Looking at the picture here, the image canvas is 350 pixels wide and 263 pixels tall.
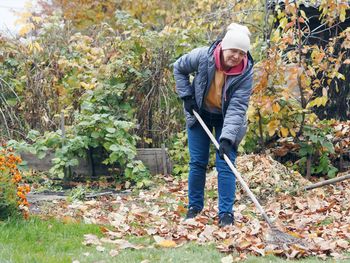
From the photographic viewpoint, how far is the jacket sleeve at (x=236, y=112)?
5.07 meters

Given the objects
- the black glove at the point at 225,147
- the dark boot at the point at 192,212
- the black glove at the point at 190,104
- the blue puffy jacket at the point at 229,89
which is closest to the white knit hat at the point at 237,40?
the blue puffy jacket at the point at 229,89

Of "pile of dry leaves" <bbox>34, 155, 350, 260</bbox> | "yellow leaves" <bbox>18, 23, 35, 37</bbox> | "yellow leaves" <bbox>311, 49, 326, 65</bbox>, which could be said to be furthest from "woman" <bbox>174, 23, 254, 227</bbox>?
"yellow leaves" <bbox>18, 23, 35, 37</bbox>

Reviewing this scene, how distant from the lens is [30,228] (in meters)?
4.86

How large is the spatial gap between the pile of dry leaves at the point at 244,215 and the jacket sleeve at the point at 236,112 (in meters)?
0.79

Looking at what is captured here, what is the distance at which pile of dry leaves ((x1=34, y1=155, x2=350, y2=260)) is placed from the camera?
4629mm

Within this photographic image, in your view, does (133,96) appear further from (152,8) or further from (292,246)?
(152,8)

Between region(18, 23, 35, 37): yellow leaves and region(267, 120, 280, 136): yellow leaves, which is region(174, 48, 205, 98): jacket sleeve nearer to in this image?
region(267, 120, 280, 136): yellow leaves

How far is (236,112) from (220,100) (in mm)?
299

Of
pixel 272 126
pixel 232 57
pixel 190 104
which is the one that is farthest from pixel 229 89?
pixel 272 126

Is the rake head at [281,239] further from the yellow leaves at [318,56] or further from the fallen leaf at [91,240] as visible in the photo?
the yellow leaves at [318,56]

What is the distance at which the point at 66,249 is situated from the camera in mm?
4477

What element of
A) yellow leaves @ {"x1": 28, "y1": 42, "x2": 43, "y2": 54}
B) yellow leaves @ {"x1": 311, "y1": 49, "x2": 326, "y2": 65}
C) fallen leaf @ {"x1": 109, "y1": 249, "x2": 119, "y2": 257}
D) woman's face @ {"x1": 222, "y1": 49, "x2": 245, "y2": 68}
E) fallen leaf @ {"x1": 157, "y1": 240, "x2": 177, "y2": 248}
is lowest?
fallen leaf @ {"x1": 157, "y1": 240, "x2": 177, "y2": 248}

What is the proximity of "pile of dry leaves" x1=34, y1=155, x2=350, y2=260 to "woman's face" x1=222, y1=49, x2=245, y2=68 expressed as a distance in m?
1.39

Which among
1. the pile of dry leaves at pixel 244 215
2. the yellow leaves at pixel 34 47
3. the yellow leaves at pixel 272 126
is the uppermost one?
the yellow leaves at pixel 34 47
